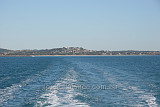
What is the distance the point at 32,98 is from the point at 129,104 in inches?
330

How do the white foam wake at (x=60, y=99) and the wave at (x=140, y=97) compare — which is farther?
the wave at (x=140, y=97)

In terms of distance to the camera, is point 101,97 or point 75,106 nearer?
point 75,106

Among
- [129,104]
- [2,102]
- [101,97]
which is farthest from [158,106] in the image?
[2,102]

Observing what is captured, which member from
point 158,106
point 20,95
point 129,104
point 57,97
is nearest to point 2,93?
point 20,95

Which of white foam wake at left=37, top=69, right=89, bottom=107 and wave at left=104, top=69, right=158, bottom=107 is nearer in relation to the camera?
white foam wake at left=37, top=69, right=89, bottom=107

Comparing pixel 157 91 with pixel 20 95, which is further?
pixel 157 91

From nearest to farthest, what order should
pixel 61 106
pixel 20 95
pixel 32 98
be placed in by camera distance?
1. pixel 61 106
2. pixel 32 98
3. pixel 20 95

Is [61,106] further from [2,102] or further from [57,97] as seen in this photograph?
[2,102]

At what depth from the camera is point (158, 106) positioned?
20797 millimetres

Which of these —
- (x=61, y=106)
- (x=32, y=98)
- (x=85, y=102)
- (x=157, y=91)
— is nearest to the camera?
(x=61, y=106)

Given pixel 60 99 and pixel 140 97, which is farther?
pixel 140 97

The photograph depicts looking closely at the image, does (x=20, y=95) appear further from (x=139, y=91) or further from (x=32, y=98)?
(x=139, y=91)

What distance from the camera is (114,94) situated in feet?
84.6

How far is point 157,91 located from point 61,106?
38.1 ft
